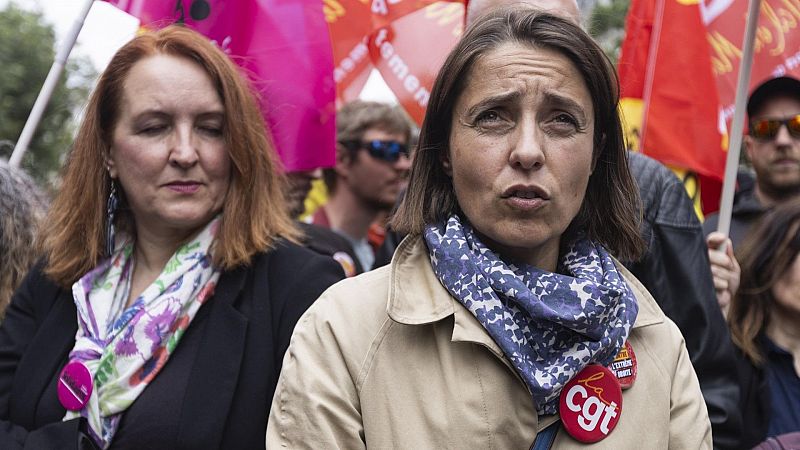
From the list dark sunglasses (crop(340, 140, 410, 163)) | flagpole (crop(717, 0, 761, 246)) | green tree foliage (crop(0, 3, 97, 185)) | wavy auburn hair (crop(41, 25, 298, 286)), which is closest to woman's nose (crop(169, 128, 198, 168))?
wavy auburn hair (crop(41, 25, 298, 286))

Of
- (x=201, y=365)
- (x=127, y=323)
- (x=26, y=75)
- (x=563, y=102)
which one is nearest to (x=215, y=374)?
(x=201, y=365)

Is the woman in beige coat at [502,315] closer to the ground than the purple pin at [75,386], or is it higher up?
higher up

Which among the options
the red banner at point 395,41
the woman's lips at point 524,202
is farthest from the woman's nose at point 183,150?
the red banner at point 395,41

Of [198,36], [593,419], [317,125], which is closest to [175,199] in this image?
[198,36]

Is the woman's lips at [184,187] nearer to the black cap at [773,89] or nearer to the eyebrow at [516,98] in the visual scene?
the eyebrow at [516,98]

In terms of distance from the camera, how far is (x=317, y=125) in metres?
3.71

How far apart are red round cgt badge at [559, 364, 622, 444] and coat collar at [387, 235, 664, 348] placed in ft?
0.55

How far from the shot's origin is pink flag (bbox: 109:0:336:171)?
3.69m

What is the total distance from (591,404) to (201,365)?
3.66 feet

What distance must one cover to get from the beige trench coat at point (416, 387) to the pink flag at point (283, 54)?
1.64m

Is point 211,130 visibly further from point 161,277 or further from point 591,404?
point 591,404

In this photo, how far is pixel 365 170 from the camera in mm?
5445

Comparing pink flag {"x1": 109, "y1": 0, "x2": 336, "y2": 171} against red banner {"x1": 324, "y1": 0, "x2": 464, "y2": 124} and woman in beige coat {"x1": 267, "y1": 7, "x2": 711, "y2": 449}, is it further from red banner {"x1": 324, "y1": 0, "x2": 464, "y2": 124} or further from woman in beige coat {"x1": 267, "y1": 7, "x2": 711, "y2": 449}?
woman in beige coat {"x1": 267, "y1": 7, "x2": 711, "y2": 449}

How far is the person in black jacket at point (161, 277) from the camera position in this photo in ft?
8.64
